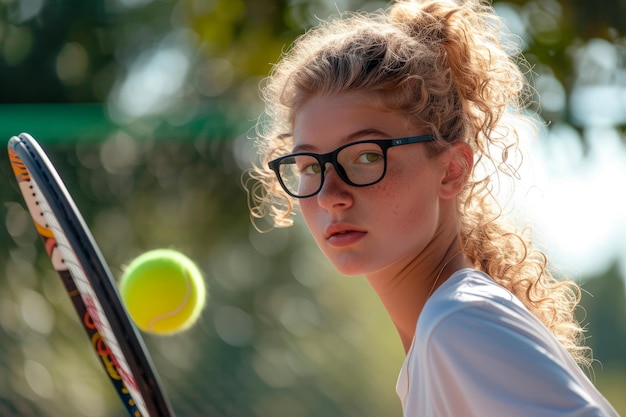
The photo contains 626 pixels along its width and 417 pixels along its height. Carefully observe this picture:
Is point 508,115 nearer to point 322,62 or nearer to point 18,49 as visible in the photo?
point 322,62

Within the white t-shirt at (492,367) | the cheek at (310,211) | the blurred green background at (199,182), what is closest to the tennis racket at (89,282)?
the cheek at (310,211)

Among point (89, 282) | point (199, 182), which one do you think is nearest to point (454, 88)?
point (89, 282)

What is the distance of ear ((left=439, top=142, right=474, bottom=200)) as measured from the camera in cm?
190

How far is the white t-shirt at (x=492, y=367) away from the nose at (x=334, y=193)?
35 centimetres

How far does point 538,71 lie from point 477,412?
173 inches

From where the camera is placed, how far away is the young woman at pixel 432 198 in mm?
1400

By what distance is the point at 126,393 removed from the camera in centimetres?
209

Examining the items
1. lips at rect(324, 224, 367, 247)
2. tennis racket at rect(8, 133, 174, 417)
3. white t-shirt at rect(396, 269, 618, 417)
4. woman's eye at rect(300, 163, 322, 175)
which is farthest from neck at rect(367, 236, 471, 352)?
tennis racket at rect(8, 133, 174, 417)

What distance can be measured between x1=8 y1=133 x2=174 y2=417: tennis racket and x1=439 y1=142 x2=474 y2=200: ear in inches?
26.0

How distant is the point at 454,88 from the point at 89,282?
0.84m

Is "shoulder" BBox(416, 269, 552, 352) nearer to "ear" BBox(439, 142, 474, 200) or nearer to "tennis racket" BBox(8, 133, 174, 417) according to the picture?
"ear" BBox(439, 142, 474, 200)

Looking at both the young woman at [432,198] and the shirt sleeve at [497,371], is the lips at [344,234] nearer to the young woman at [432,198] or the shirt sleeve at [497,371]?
the young woman at [432,198]

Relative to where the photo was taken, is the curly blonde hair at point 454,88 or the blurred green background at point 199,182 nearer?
the curly blonde hair at point 454,88

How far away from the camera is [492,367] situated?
4.53 feet
